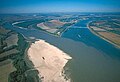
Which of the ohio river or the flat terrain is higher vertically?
the flat terrain

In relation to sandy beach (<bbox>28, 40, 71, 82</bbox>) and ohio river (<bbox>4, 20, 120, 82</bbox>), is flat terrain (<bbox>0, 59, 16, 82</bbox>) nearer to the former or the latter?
sandy beach (<bbox>28, 40, 71, 82</bbox>)

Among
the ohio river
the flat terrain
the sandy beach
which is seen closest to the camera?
the flat terrain

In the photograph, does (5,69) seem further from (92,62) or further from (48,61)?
(92,62)

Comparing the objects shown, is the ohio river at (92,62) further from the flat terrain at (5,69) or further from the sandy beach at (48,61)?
the flat terrain at (5,69)

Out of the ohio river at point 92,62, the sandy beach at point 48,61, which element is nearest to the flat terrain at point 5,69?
the sandy beach at point 48,61

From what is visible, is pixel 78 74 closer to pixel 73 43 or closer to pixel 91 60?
pixel 91 60

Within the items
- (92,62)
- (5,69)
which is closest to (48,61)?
(5,69)

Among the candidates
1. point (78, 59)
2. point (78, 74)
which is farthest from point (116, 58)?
point (78, 74)

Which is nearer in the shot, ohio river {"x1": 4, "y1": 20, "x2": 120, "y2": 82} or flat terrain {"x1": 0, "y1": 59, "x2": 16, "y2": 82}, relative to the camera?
flat terrain {"x1": 0, "y1": 59, "x2": 16, "y2": 82}

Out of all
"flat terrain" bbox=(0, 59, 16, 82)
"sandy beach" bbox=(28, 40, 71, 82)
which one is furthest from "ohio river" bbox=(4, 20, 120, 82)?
"flat terrain" bbox=(0, 59, 16, 82)

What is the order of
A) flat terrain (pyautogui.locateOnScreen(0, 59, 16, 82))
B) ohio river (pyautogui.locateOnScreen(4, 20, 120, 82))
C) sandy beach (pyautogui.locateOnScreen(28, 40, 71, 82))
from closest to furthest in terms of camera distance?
flat terrain (pyautogui.locateOnScreen(0, 59, 16, 82))
sandy beach (pyautogui.locateOnScreen(28, 40, 71, 82))
ohio river (pyautogui.locateOnScreen(4, 20, 120, 82))
